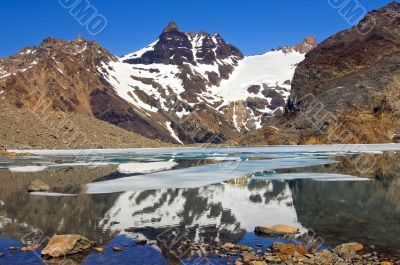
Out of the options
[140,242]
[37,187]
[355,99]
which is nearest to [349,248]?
[140,242]

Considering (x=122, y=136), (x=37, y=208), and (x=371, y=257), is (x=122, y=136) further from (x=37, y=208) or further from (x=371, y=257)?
(x=371, y=257)

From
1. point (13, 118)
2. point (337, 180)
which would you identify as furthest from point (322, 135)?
point (337, 180)

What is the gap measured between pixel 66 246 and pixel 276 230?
30.7 feet

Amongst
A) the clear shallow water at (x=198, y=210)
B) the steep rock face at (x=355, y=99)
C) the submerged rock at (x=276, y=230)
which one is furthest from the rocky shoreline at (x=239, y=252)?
the steep rock face at (x=355, y=99)

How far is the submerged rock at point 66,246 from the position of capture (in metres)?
17.6

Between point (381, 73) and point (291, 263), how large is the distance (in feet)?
553

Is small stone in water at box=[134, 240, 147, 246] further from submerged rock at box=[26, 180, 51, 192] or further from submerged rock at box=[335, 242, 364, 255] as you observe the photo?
submerged rock at box=[26, 180, 51, 192]

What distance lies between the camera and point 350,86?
171375 mm

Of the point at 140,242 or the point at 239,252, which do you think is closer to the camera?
the point at 239,252

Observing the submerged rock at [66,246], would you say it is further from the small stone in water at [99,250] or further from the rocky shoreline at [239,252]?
the small stone in water at [99,250]

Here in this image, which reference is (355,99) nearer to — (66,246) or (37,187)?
(37,187)

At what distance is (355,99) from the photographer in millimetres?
161500

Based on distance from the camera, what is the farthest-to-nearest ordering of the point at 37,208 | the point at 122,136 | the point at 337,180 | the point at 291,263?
the point at 122,136, the point at 337,180, the point at 37,208, the point at 291,263

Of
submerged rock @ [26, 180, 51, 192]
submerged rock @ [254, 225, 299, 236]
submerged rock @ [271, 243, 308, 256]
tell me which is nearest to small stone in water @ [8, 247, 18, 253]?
submerged rock @ [271, 243, 308, 256]
